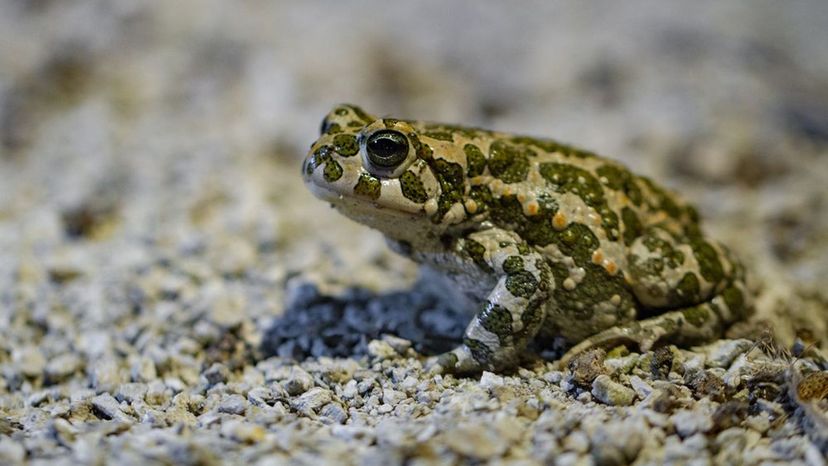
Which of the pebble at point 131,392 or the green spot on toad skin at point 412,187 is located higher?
the green spot on toad skin at point 412,187

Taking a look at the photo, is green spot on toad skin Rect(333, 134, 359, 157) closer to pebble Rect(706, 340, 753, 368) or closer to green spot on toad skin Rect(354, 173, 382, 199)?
green spot on toad skin Rect(354, 173, 382, 199)

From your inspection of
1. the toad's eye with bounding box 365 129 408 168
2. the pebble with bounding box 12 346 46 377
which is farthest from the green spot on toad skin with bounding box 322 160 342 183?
the pebble with bounding box 12 346 46 377

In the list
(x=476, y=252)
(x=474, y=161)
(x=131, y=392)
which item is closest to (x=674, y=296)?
(x=476, y=252)

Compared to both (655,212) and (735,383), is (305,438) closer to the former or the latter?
(735,383)

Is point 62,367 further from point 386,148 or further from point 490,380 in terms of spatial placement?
point 490,380

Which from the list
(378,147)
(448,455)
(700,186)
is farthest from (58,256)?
(700,186)

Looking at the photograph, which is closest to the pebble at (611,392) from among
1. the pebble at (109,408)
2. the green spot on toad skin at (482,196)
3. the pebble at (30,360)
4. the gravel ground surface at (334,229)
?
the gravel ground surface at (334,229)

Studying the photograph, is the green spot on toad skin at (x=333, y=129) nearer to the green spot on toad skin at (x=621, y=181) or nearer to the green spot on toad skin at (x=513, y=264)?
the green spot on toad skin at (x=513, y=264)
